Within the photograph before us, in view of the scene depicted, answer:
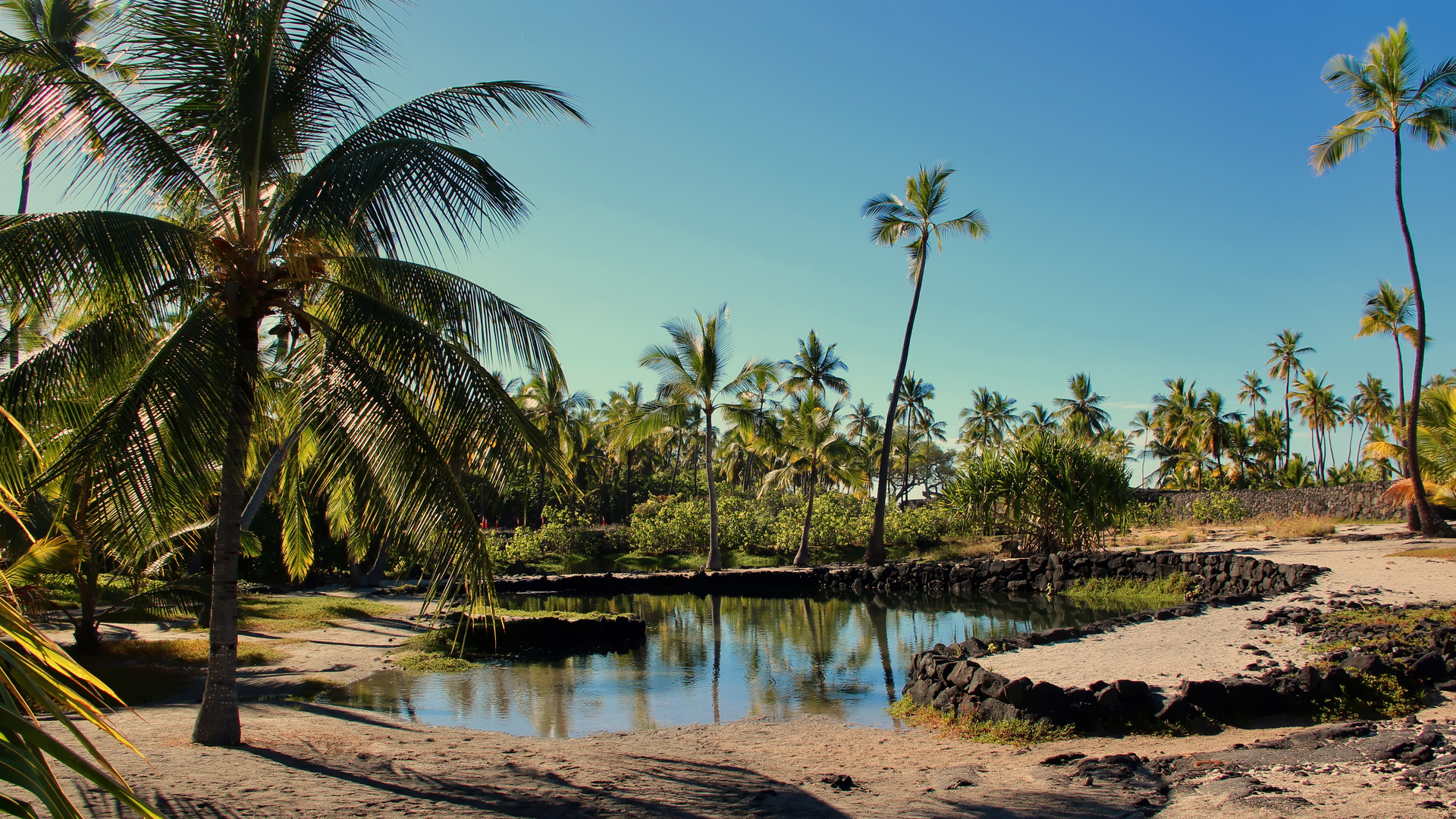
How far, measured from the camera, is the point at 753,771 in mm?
7590

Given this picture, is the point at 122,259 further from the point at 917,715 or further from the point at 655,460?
the point at 655,460

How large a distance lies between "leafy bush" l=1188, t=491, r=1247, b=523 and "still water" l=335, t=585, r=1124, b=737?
16.0m

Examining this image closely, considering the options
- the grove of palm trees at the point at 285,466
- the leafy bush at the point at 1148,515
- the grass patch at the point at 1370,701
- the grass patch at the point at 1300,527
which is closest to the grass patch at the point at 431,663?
the grove of palm trees at the point at 285,466

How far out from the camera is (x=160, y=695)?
10555mm

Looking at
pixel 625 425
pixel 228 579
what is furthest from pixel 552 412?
pixel 228 579

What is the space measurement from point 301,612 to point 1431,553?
24.5m

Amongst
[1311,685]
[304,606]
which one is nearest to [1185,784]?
[1311,685]

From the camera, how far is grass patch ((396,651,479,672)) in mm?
14078

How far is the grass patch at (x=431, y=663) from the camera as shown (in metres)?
14.1

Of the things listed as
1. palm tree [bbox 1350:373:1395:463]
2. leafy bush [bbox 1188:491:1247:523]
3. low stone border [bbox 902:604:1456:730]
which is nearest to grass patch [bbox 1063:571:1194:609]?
low stone border [bbox 902:604:1456:730]

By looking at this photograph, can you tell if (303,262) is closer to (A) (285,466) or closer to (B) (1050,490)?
(A) (285,466)

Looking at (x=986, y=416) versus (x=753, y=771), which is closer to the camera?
(x=753, y=771)

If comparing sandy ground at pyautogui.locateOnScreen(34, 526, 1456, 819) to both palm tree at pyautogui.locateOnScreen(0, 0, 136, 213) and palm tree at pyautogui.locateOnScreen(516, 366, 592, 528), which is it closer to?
palm tree at pyautogui.locateOnScreen(0, 0, 136, 213)

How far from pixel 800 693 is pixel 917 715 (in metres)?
2.60
